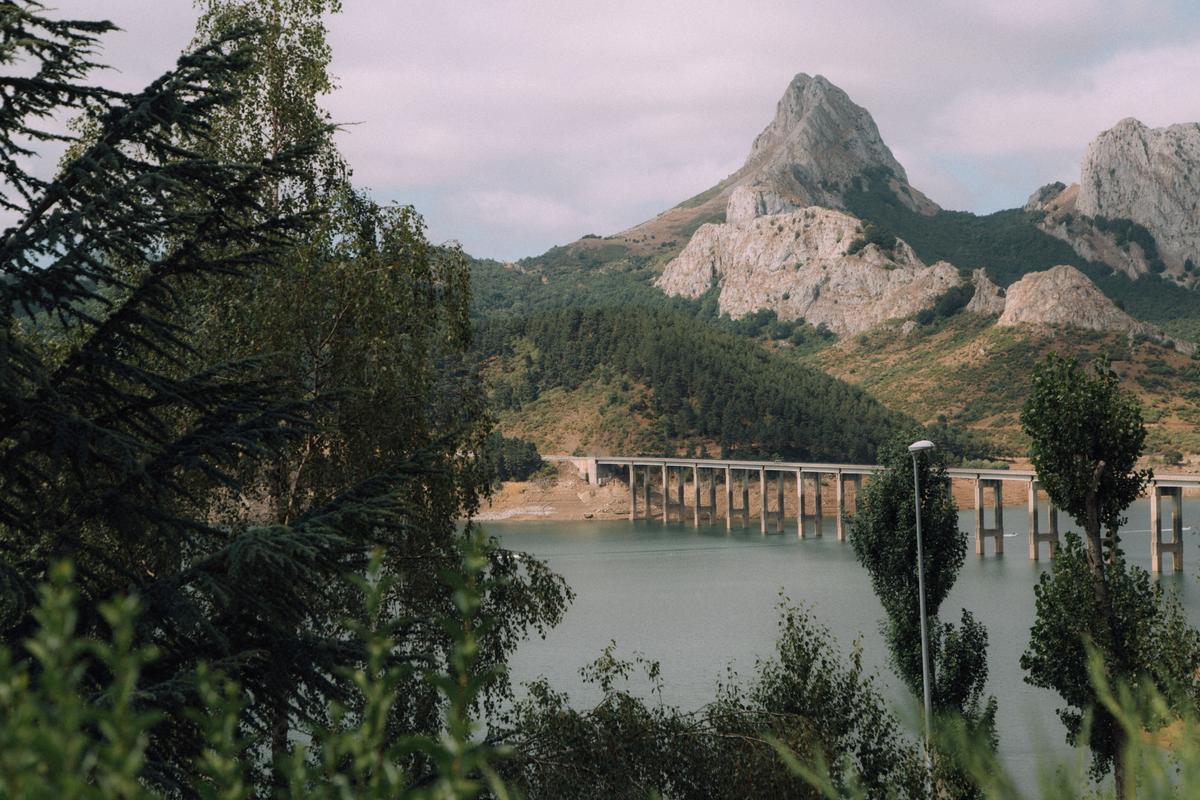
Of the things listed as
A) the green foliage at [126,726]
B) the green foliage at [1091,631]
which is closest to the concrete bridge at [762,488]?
the green foliage at [1091,631]

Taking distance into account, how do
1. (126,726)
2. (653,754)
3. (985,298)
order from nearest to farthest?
(126,726)
(653,754)
(985,298)

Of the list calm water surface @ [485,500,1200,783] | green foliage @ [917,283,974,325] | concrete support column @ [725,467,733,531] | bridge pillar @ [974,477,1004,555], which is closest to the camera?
calm water surface @ [485,500,1200,783]

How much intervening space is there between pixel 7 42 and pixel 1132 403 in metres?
20.1

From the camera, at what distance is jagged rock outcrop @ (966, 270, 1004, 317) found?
160962 millimetres

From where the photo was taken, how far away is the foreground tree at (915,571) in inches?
961

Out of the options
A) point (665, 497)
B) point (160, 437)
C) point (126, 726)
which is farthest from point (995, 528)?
point (126, 726)

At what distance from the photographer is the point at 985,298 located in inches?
6471

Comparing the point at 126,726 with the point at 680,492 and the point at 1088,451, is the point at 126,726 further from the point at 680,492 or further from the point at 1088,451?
the point at 680,492

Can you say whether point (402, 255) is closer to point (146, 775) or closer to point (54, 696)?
point (146, 775)

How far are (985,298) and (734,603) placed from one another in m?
123

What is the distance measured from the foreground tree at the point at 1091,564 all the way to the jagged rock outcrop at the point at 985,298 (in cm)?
14475

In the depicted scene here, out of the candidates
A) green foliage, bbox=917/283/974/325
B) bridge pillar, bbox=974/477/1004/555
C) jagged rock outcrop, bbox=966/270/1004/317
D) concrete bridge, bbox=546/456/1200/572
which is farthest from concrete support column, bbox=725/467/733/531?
green foliage, bbox=917/283/974/325

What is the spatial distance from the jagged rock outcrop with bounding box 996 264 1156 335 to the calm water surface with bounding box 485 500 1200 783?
2215 inches

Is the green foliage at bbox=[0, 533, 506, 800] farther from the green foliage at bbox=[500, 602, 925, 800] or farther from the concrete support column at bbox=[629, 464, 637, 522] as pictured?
the concrete support column at bbox=[629, 464, 637, 522]
